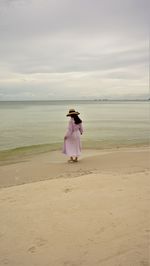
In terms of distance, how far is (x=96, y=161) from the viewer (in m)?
11.8

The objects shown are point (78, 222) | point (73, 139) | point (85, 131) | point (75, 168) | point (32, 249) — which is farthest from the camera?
point (85, 131)

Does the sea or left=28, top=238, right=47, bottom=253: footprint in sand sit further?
the sea

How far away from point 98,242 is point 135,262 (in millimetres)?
611

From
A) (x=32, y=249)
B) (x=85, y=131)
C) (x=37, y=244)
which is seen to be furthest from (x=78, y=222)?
(x=85, y=131)

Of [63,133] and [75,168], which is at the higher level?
[63,133]

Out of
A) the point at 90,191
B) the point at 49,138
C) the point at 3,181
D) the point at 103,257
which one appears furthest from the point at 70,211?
the point at 49,138

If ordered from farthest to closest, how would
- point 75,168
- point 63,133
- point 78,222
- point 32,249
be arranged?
point 63,133 < point 75,168 < point 78,222 < point 32,249

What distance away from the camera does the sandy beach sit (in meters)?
3.67

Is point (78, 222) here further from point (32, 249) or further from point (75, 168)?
point (75, 168)

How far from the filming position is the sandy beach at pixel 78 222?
3.67 metres

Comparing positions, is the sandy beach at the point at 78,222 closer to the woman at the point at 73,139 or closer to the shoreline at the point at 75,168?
the shoreline at the point at 75,168

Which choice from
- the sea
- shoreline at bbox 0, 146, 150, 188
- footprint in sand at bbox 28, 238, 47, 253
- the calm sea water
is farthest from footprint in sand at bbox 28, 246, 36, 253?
the calm sea water

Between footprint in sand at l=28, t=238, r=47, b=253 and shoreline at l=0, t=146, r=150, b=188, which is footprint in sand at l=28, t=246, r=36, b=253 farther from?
shoreline at l=0, t=146, r=150, b=188

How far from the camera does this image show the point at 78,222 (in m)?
4.55
